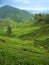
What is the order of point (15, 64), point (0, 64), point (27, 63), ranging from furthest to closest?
point (27, 63) < point (15, 64) < point (0, 64)

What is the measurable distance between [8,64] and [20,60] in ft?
21.3

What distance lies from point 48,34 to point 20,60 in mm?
67128

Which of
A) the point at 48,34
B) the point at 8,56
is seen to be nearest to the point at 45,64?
the point at 8,56

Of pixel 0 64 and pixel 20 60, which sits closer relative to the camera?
pixel 0 64

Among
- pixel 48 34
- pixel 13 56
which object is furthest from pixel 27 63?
pixel 48 34

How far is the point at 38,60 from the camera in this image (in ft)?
198

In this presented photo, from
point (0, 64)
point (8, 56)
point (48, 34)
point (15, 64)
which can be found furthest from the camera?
point (48, 34)

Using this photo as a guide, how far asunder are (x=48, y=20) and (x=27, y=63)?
442 feet

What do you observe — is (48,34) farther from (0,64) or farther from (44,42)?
(0,64)

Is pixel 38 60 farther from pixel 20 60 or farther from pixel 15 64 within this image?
pixel 15 64

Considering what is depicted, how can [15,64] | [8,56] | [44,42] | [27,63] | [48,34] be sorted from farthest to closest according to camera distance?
1. [48,34]
2. [44,42]
3. [8,56]
4. [27,63]
5. [15,64]

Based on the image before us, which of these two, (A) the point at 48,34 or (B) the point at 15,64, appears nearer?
(B) the point at 15,64

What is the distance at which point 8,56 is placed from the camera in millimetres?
60125

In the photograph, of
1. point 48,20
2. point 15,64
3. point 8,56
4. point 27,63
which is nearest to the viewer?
point 15,64
